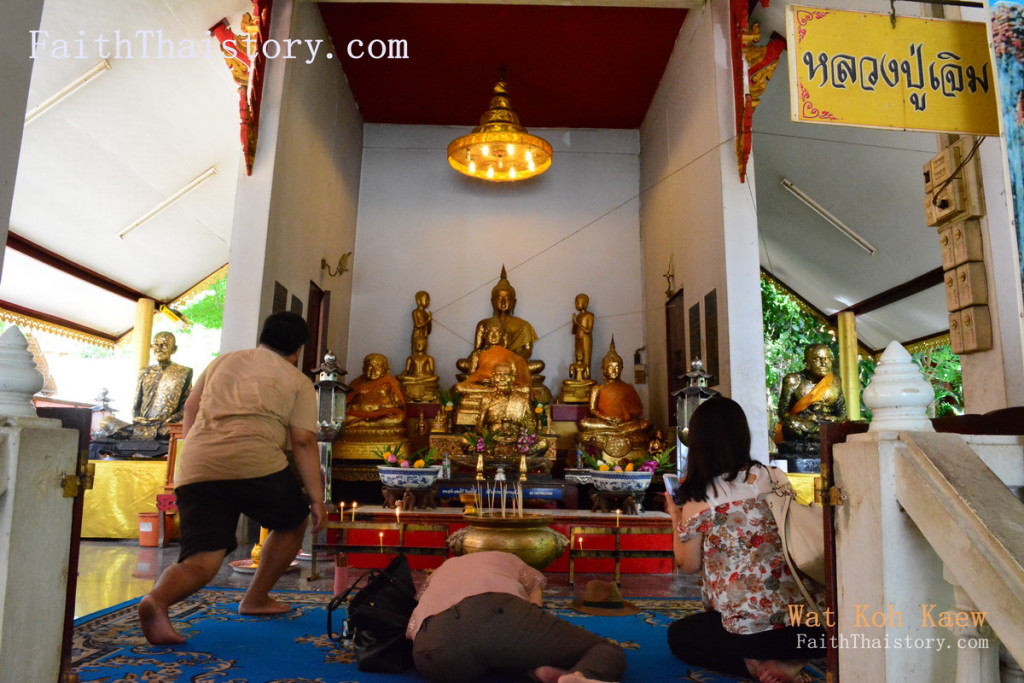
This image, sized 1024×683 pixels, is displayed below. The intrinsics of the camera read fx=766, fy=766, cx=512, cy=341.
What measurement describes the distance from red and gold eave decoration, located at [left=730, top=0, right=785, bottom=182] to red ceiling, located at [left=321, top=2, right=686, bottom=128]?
1.53 metres

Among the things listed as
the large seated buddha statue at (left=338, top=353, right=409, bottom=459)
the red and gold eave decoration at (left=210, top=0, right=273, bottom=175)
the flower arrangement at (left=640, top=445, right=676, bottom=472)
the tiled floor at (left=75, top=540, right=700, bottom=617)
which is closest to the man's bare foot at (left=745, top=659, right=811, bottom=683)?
the tiled floor at (left=75, top=540, right=700, bottom=617)

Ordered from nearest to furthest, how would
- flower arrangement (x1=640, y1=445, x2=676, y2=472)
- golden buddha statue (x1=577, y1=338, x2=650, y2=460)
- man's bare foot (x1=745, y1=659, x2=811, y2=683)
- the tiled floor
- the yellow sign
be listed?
man's bare foot (x1=745, y1=659, x2=811, y2=683)
the yellow sign
the tiled floor
flower arrangement (x1=640, y1=445, x2=676, y2=472)
golden buddha statue (x1=577, y1=338, x2=650, y2=460)

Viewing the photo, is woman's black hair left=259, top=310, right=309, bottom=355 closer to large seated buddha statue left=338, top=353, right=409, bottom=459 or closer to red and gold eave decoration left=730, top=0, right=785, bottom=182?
red and gold eave decoration left=730, top=0, right=785, bottom=182

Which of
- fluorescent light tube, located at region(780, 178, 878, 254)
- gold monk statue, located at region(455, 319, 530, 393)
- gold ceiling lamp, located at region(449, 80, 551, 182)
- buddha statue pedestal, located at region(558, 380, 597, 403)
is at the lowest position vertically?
buddha statue pedestal, located at region(558, 380, 597, 403)

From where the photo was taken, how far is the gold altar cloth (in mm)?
5664

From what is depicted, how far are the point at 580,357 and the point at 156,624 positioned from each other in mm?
6611

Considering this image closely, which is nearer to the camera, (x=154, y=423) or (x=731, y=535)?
(x=731, y=535)

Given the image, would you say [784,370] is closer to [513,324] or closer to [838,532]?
[513,324]

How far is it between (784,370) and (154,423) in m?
7.87

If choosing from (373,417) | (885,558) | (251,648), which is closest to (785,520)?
(885,558)

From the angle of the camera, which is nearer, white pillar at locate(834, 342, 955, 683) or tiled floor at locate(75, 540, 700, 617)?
white pillar at locate(834, 342, 955, 683)

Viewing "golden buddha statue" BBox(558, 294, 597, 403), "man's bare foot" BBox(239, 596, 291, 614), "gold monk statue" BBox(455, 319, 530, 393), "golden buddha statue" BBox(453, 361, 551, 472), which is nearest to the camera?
"man's bare foot" BBox(239, 596, 291, 614)

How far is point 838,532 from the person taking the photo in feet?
5.43

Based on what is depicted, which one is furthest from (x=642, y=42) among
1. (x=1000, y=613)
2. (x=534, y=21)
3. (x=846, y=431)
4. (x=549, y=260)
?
(x=1000, y=613)
